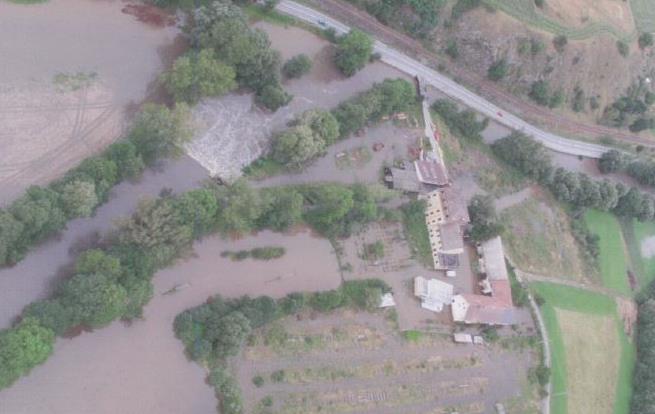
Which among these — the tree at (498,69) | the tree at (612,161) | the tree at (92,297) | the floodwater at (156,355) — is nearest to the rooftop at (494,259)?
the floodwater at (156,355)

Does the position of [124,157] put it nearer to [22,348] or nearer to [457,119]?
[22,348]

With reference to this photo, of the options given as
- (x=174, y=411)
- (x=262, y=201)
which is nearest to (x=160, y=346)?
(x=174, y=411)

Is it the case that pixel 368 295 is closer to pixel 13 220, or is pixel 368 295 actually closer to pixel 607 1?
pixel 13 220

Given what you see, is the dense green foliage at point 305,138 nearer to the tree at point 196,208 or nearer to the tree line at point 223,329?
the tree at point 196,208

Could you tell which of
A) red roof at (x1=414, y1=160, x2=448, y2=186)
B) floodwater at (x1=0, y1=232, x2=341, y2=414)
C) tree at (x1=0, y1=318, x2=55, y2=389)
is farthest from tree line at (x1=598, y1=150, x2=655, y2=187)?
tree at (x1=0, y1=318, x2=55, y2=389)

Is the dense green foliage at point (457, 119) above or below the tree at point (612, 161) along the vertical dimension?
above

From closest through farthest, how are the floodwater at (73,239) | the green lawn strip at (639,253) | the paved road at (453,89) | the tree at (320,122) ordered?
1. the floodwater at (73,239)
2. the tree at (320,122)
3. the paved road at (453,89)
4. the green lawn strip at (639,253)
